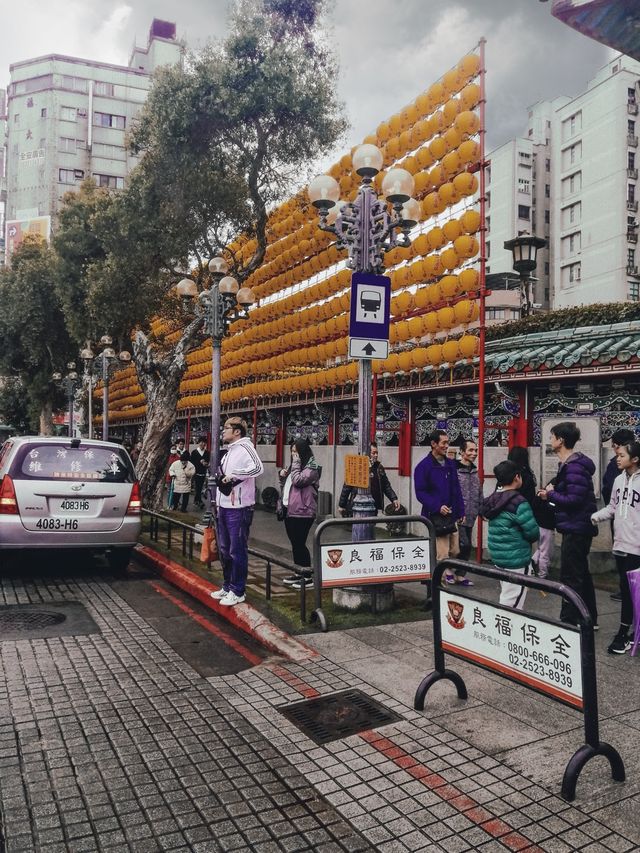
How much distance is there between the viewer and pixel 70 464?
8641mm

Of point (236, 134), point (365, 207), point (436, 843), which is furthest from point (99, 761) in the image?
point (236, 134)

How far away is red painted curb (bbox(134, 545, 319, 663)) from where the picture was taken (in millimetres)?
5680

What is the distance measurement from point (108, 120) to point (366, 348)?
233 ft


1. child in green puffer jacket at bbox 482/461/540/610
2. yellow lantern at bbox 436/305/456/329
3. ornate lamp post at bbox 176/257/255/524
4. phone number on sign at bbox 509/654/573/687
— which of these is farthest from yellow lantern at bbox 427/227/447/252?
phone number on sign at bbox 509/654/573/687

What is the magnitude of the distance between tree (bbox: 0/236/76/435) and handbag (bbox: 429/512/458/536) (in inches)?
873

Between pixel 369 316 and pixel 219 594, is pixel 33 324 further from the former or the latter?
pixel 369 316

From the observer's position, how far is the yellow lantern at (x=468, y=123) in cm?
1004

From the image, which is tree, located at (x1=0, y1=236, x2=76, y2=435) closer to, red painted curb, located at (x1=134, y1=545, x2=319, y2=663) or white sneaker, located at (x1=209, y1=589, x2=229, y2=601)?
red painted curb, located at (x1=134, y1=545, x2=319, y2=663)

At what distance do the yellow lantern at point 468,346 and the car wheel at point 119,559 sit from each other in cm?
565

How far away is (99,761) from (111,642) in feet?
7.82

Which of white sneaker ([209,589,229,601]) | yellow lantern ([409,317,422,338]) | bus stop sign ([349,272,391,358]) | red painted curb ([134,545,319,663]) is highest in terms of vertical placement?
yellow lantern ([409,317,422,338])

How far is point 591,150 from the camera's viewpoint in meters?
46.8

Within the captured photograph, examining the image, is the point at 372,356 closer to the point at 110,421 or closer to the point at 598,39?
the point at 598,39

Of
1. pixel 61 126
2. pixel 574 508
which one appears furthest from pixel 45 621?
pixel 61 126
